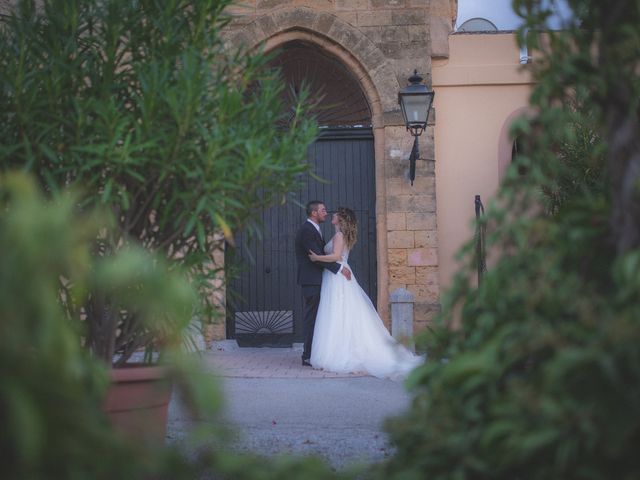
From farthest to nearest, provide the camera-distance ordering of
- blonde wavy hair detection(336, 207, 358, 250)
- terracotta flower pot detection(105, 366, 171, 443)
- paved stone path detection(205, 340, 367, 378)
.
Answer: blonde wavy hair detection(336, 207, 358, 250) → paved stone path detection(205, 340, 367, 378) → terracotta flower pot detection(105, 366, 171, 443)

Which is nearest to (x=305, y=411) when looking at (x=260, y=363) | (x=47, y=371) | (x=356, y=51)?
(x=260, y=363)

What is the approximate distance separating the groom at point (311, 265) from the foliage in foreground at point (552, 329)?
22.7ft

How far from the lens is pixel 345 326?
877cm

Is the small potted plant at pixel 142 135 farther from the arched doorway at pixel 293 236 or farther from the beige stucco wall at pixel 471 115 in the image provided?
the arched doorway at pixel 293 236

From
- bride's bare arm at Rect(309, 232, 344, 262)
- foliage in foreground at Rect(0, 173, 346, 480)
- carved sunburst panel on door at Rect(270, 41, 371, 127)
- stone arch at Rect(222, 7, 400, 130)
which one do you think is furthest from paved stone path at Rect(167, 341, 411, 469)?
carved sunburst panel on door at Rect(270, 41, 371, 127)

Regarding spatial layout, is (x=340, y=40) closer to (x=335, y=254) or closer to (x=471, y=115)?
(x=471, y=115)

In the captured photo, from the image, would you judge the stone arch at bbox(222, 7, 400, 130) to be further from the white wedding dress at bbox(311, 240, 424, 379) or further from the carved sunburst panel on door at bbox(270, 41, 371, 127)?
the white wedding dress at bbox(311, 240, 424, 379)

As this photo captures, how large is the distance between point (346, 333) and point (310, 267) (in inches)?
37.1

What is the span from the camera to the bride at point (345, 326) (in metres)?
8.43

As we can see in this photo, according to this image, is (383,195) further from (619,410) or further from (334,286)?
(619,410)

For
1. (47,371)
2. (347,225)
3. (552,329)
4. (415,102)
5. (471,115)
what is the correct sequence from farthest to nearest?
(471,115)
(415,102)
(347,225)
(552,329)
(47,371)

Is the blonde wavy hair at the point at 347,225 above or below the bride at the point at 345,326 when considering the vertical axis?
above

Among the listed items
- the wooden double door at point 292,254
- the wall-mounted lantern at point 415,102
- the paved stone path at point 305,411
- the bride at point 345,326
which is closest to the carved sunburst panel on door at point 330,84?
the wooden double door at point 292,254

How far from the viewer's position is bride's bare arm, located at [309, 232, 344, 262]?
29.3 ft
